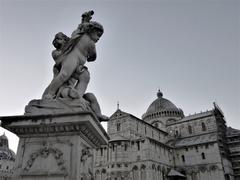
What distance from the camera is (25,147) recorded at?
353 centimetres

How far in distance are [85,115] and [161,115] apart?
61.0m

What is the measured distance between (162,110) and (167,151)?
17546 millimetres

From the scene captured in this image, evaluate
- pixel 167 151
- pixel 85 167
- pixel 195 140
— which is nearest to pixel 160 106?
pixel 195 140

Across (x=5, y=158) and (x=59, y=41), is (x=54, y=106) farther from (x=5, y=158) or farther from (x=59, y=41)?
(x=5, y=158)

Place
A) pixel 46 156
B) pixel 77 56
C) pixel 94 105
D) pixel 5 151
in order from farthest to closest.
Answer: pixel 5 151 → pixel 94 105 → pixel 77 56 → pixel 46 156

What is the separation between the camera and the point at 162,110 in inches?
2474

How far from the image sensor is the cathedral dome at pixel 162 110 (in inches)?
2468

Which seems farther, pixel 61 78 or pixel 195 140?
pixel 195 140

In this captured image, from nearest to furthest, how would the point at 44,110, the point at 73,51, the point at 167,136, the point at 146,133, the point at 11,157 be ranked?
the point at 44,110 → the point at 73,51 → the point at 146,133 → the point at 167,136 → the point at 11,157

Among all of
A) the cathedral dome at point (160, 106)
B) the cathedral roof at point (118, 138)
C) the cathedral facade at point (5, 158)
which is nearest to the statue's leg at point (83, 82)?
the cathedral roof at point (118, 138)

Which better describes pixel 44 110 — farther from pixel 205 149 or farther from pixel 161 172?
pixel 205 149

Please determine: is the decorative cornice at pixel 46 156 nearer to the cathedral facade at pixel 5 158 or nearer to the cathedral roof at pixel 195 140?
the cathedral roof at pixel 195 140

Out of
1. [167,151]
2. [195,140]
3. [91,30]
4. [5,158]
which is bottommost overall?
[91,30]

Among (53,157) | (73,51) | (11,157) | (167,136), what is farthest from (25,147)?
(11,157)
